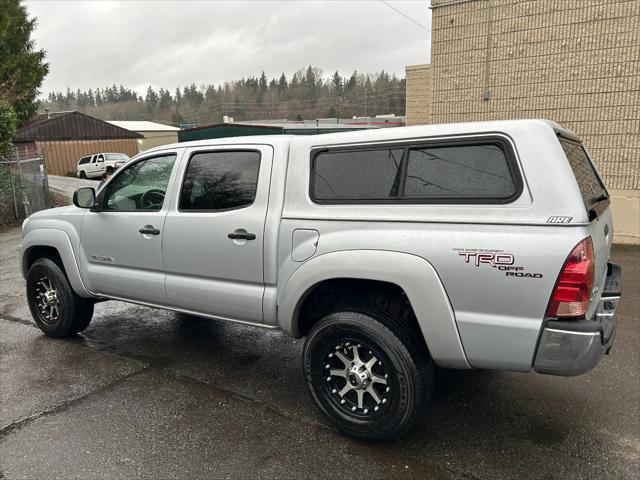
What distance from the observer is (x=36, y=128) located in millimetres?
35281

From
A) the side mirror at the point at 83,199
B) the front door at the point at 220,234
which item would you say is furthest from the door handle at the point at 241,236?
the side mirror at the point at 83,199

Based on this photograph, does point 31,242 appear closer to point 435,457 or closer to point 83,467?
point 83,467

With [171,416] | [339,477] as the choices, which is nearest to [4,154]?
[171,416]

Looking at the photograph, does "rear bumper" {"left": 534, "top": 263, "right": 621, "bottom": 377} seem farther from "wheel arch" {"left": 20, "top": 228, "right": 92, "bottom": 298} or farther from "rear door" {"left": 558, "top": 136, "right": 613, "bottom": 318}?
"wheel arch" {"left": 20, "top": 228, "right": 92, "bottom": 298}

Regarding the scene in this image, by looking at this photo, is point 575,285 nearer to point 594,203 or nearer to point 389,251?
point 594,203

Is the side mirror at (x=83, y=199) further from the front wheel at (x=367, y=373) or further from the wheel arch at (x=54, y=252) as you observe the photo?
the front wheel at (x=367, y=373)

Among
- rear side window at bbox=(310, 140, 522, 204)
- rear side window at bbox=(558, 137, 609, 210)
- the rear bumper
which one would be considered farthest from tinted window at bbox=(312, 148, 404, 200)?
the rear bumper

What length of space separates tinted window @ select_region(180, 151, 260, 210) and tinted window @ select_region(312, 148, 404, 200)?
54 cm

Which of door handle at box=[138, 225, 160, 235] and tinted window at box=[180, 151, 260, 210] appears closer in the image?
tinted window at box=[180, 151, 260, 210]

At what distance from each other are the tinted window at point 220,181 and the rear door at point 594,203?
6.68ft

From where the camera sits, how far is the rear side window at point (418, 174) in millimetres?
2705

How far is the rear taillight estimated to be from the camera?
8.07ft

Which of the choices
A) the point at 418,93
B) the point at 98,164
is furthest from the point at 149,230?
the point at 98,164

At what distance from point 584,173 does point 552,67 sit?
21.7 feet
